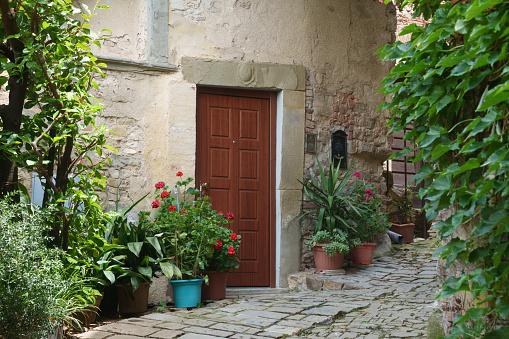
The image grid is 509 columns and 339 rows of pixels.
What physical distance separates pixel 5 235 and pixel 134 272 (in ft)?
5.21

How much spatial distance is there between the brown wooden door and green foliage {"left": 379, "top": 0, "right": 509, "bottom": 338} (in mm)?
3875

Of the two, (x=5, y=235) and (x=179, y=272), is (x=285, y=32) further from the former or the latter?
(x=5, y=235)

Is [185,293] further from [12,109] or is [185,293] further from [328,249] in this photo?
[12,109]

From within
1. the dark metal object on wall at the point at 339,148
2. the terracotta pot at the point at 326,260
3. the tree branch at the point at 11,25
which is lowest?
the terracotta pot at the point at 326,260

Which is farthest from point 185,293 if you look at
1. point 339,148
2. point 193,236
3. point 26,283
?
point 339,148

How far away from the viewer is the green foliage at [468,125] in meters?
1.59

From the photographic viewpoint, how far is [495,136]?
5.28 feet

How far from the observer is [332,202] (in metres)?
5.93

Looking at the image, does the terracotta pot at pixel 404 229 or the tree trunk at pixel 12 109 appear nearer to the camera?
the tree trunk at pixel 12 109

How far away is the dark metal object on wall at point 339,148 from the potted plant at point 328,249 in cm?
96

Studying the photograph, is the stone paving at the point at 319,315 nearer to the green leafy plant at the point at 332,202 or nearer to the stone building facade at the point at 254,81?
the green leafy plant at the point at 332,202

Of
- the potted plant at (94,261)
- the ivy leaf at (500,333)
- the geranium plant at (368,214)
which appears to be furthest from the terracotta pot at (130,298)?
the ivy leaf at (500,333)

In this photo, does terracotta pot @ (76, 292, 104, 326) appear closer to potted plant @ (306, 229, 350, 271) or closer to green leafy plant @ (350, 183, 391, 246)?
potted plant @ (306, 229, 350, 271)

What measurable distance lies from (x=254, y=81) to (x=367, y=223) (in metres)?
2.10
